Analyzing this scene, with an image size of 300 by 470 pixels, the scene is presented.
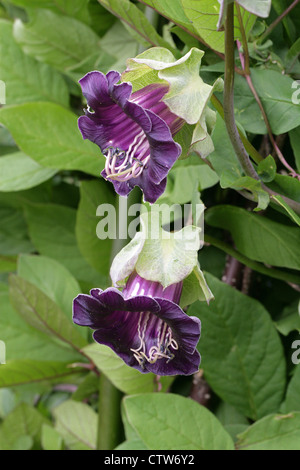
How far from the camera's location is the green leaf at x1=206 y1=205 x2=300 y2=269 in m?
0.41

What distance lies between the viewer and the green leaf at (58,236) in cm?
61

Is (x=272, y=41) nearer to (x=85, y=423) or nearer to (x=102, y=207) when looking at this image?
(x=102, y=207)

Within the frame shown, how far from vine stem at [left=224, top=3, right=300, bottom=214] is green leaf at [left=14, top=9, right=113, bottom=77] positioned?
282mm

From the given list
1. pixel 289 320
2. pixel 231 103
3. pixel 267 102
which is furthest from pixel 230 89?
pixel 289 320

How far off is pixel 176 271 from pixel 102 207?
0.84 ft

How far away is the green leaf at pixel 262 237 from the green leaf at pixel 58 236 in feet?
0.69

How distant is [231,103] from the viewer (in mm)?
292

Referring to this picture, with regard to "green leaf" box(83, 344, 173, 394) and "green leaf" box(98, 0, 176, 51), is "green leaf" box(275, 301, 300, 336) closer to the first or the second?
"green leaf" box(83, 344, 173, 394)

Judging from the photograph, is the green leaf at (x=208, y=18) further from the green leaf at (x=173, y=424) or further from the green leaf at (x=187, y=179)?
the green leaf at (x=173, y=424)

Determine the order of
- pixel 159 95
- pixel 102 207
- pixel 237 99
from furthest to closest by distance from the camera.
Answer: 1. pixel 102 207
2. pixel 237 99
3. pixel 159 95

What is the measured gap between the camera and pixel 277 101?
384 millimetres

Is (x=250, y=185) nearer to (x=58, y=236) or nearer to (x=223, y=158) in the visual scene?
(x=223, y=158)

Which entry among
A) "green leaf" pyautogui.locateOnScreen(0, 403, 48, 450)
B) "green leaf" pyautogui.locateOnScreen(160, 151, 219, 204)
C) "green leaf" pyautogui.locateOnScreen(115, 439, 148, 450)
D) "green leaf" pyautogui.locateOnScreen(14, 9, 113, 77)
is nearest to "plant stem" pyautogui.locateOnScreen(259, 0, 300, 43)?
"green leaf" pyautogui.locateOnScreen(160, 151, 219, 204)
